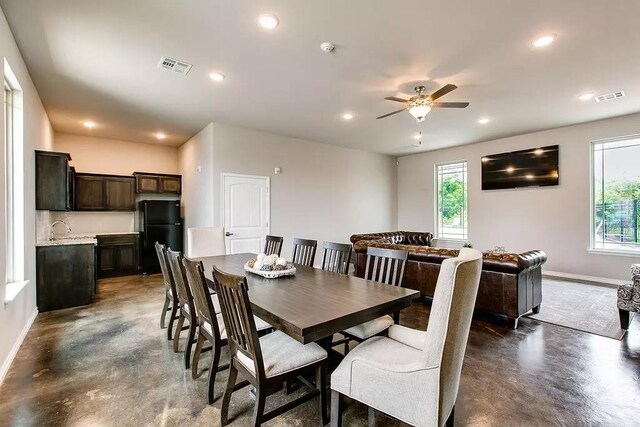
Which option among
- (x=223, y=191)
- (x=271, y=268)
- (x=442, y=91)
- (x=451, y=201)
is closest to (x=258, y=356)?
(x=271, y=268)

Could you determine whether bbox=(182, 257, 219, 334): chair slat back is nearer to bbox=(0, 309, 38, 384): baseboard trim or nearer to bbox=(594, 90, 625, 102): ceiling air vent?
bbox=(0, 309, 38, 384): baseboard trim

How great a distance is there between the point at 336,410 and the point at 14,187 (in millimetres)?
3988

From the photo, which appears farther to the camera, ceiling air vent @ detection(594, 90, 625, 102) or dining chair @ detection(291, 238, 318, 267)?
ceiling air vent @ detection(594, 90, 625, 102)

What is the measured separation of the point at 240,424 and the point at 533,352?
8.77ft

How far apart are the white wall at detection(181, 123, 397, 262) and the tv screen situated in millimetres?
2577

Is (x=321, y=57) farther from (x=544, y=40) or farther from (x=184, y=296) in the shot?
(x=184, y=296)

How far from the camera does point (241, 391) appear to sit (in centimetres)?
221

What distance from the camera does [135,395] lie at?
85.8 inches


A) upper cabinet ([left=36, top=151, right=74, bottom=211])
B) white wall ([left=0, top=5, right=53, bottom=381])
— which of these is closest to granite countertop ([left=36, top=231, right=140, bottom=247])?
white wall ([left=0, top=5, right=53, bottom=381])

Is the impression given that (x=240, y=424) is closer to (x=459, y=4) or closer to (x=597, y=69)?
(x=459, y=4)

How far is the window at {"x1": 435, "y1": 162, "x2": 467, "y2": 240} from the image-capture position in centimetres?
745

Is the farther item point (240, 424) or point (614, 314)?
point (614, 314)

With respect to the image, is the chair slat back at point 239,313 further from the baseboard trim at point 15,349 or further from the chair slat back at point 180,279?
the baseboard trim at point 15,349

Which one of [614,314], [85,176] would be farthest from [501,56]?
[85,176]
